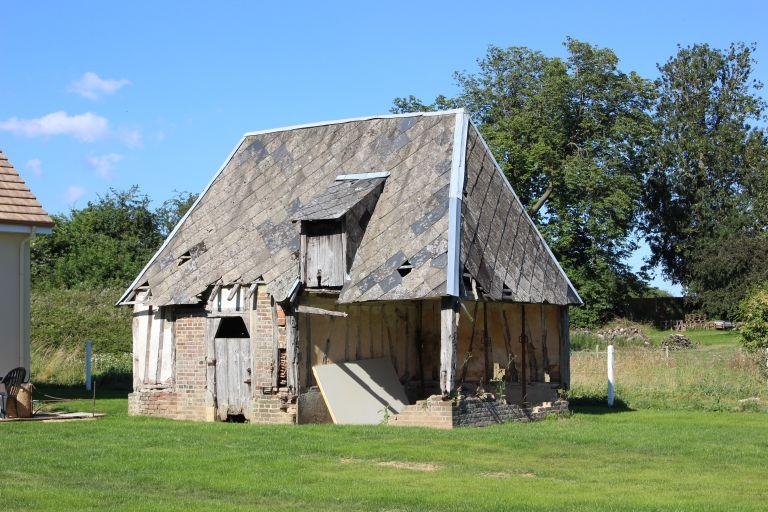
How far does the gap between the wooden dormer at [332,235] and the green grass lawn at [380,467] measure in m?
3.00

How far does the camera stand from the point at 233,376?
2095cm

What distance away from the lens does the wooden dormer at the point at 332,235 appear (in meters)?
20.2

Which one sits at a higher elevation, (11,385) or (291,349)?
(291,349)

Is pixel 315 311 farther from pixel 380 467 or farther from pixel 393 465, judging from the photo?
pixel 380 467

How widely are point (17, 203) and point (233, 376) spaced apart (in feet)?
18.3

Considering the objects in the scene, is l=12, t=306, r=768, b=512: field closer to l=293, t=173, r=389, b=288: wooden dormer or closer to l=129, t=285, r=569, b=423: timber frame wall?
l=129, t=285, r=569, b=423: timber frame wall

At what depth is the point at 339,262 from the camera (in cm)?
2031

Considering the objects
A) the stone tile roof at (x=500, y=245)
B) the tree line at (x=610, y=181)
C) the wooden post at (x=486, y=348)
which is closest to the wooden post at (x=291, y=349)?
the stone tile roof at (x=500, y=245)

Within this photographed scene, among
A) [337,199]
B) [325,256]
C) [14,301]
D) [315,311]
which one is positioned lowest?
[315,311]

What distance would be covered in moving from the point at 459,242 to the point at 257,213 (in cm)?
513

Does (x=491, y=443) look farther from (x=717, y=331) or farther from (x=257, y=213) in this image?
(x=717, y=331)

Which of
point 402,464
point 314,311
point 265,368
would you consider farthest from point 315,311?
point 402,464

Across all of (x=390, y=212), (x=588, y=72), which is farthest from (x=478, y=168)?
(x=588, y=72)

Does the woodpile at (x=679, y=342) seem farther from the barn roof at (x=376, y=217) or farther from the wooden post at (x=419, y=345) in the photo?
the wooden post at (x=419, y=345)
